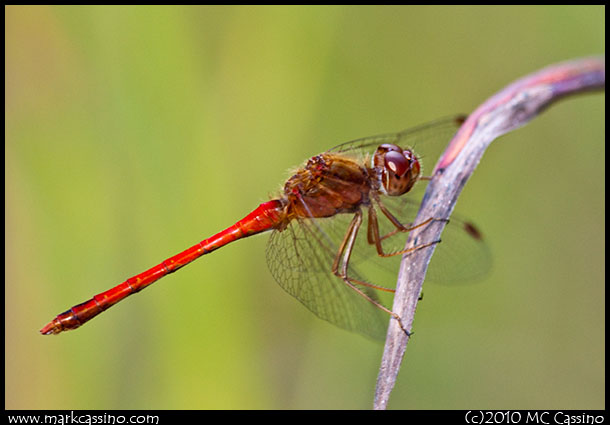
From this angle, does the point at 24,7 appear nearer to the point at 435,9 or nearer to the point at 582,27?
the point at 435,9

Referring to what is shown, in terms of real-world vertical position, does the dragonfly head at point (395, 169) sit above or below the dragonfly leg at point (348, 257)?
above

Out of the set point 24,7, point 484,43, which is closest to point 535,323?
point 484,43

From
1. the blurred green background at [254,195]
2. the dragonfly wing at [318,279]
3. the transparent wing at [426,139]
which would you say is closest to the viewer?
the blurred green background at [254,195]

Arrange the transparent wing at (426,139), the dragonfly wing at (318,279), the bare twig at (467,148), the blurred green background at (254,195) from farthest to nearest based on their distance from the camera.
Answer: the transparent wing at (426,139)
the dragonfly wing at (318,279)
the blurred green background at (254,195)
the bare twig at (467,148)

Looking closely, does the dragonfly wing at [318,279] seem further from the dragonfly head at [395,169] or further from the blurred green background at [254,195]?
the dragonfly head at [395,169]

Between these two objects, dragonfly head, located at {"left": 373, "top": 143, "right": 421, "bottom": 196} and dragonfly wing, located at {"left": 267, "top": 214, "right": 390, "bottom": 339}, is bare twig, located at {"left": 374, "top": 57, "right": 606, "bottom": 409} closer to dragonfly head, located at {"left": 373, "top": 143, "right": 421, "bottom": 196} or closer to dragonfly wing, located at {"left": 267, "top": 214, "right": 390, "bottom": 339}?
dragonfly head, located at {"left": 373, "top": 143, "right": 421, "bottom": 196}

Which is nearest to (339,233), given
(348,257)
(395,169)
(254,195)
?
(348,257)

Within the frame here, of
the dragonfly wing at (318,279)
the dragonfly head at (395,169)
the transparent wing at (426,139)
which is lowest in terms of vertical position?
the dragonfly wing at (318,279)

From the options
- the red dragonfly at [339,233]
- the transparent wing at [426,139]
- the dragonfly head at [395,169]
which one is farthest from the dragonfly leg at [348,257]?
the transparent wing at [426,139]
